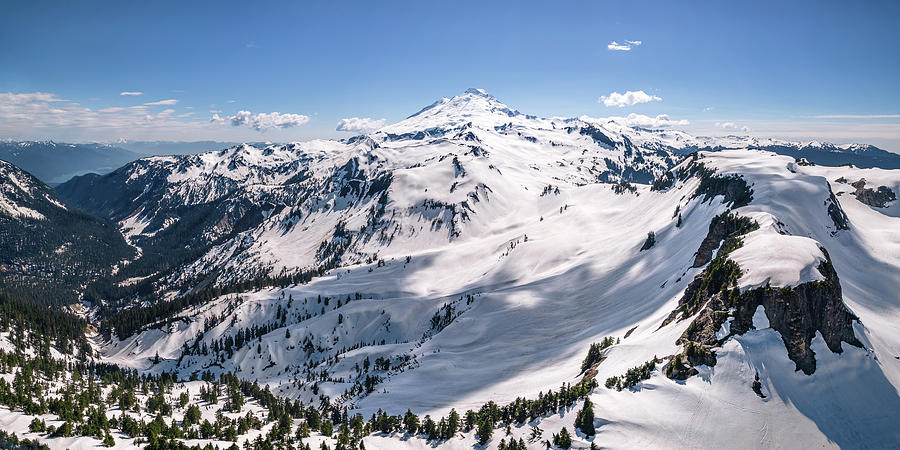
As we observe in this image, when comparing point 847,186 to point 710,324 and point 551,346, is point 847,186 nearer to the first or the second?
point 551,346

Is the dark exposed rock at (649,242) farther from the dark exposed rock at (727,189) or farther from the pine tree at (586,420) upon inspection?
the pine tree at (586,420)

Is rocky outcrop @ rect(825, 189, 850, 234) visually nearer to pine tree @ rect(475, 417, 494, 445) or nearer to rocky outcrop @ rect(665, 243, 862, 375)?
rocky outcrop @ rect(665, 243, 862, 375)

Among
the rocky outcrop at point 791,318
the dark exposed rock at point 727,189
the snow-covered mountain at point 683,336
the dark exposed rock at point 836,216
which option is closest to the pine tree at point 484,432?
the snow-covered mountain at point 683,336

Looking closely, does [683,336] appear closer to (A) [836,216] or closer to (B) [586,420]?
(B) [586,420]

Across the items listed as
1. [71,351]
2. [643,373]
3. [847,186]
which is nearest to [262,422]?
[643,373]

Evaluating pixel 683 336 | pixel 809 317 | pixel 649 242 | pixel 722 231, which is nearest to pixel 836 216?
pixel 722 231

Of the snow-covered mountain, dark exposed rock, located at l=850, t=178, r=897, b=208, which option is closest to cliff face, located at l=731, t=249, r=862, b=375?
the snow-covered mountain
